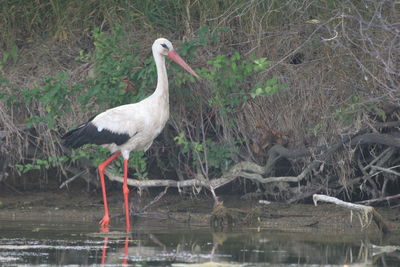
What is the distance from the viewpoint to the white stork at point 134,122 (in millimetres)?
9688

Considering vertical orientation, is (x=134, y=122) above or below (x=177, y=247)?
above

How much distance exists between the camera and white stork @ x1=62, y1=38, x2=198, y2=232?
9.69 meters

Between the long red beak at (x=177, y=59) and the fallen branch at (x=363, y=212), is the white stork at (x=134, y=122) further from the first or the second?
the fallen branch at (x=363, y=212)

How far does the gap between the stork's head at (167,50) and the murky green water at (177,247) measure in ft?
5.37

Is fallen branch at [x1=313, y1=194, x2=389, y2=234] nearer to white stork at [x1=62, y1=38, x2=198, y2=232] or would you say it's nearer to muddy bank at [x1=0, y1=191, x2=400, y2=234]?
muddy bank at [x1=0, y1=191, x2=400, y2=234]

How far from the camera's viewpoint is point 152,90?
10.6 meters

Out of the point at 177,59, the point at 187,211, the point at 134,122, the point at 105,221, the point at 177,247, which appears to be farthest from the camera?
the point at 187,211

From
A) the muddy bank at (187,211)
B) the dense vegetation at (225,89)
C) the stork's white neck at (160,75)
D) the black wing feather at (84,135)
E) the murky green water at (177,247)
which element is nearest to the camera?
the murky green water at (177,247)

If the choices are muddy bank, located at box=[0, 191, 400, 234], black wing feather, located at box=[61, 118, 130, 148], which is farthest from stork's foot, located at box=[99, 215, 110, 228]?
black wing feather, located at box=[61, 118, 130, 148]

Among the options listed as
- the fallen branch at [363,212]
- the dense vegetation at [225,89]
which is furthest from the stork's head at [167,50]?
the fallen branch at [363,212]

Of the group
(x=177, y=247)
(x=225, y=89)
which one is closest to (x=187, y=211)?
(x=225, y=89)

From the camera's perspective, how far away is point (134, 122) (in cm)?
982

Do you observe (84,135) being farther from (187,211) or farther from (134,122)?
(187,211)

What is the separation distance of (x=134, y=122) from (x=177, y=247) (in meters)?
2.25
